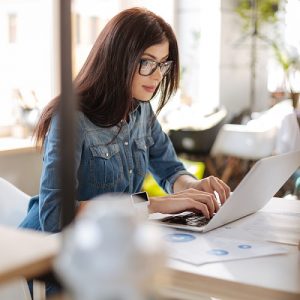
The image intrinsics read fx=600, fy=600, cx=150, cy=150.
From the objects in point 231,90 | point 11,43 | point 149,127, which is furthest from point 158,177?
point 231,90

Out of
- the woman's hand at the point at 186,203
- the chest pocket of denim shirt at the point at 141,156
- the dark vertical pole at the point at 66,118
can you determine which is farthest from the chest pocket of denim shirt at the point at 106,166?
the dark vertical pole at the point at 66,118

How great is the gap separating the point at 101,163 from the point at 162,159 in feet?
1.32

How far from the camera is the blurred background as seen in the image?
13.7 ft

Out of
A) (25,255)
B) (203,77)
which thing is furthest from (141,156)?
(203,77)

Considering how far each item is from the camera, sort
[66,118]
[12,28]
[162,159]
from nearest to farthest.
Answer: [66,118] → [162,159] → [12,28]

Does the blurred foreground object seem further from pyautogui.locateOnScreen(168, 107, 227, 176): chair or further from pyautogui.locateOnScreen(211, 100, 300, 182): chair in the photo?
pyautogui.locateOnScreen(168, 107, 227, 176): chair

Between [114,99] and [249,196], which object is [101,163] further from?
[249,196]

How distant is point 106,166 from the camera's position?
1809mm

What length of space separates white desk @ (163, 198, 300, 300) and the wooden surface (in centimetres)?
47

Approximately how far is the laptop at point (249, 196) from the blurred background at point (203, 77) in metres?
1.34

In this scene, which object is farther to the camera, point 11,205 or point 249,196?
point 11,205

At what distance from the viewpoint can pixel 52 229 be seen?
1630 millimetres

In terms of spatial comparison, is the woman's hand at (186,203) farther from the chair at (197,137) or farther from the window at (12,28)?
the chair at (197,137)

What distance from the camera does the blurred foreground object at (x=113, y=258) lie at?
435mm
